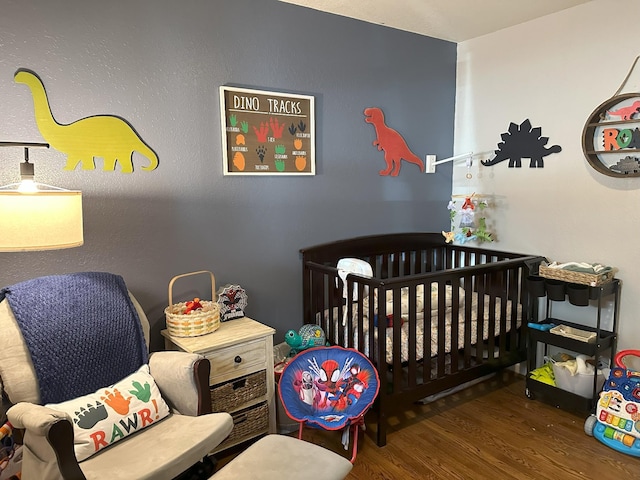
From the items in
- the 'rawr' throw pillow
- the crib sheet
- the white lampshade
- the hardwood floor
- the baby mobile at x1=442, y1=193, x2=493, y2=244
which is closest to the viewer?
the white lampshade

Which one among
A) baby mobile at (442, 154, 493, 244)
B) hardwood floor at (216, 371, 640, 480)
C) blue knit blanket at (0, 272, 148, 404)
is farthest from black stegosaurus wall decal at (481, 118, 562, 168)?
blue knit blanket at (0, 272, 148, 404)

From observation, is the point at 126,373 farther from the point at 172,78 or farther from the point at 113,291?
the point at 172,78

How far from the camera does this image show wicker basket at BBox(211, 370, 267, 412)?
2221 mm

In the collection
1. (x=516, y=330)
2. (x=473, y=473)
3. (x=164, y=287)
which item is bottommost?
(x=473, y=473)

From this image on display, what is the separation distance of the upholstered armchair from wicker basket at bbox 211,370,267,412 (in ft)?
0.79

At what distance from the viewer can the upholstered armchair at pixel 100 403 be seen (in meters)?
1.57

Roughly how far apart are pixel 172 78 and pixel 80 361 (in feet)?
4.60

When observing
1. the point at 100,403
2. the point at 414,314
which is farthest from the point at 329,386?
the point at 100,403

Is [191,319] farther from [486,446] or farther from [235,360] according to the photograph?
[486,446]

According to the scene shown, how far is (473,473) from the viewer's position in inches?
85.9

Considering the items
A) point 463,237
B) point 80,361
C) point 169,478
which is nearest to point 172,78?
point 80,361

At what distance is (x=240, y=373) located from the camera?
2287 mm

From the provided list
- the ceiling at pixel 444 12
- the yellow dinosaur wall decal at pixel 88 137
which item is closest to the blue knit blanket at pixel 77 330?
the yellow dinosaur wall decal at pixel 88 137

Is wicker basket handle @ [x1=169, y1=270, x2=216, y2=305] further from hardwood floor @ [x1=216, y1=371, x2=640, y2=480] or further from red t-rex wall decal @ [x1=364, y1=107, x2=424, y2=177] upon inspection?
red t-rex wall decal @ [x1=364, y1=107, x2=424, y2=177]
